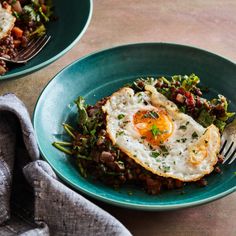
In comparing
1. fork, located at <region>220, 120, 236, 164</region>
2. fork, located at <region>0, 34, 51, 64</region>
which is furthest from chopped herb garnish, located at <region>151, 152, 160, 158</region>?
fork, located at <region>0, 34, 51, 64</region>

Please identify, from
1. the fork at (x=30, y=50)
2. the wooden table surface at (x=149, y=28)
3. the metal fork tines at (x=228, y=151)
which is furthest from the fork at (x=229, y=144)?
the fork at (x=30, y=50)

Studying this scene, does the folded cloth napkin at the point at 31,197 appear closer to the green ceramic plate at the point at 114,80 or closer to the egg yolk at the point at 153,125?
the green ceramic plate at the point at 114,80

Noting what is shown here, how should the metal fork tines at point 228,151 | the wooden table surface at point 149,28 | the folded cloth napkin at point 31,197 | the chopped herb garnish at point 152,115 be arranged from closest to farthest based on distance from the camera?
the folded cloth napkin at point 31,197 < the metal fork tines at point 228,151 < the chopped herb garnish at point 152,115 < the wooden table surface at point 149,28

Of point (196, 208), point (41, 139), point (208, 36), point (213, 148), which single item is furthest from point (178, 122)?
point (208, 36)

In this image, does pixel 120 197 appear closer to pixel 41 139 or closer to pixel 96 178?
pixel 96 178

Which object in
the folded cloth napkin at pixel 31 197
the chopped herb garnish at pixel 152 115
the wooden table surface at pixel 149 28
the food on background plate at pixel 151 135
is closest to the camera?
the folded cloth napkin at pixel 31 197

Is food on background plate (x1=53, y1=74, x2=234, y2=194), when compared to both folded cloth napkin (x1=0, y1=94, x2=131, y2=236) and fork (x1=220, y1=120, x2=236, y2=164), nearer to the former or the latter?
fork (x1=220, y1=120, x2=236, y2=164)

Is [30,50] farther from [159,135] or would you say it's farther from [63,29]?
[159,135]
